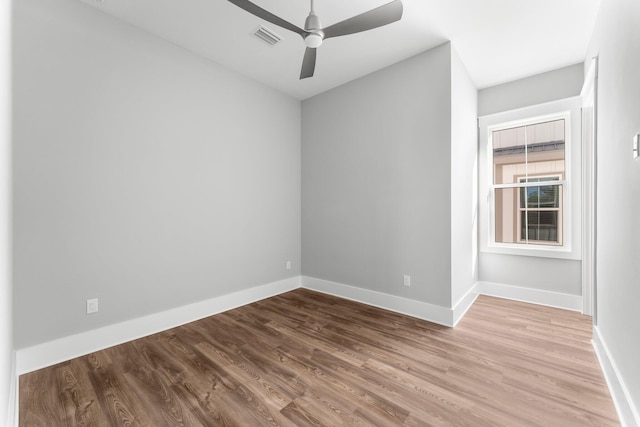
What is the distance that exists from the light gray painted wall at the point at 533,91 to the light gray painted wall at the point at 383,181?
4.66 ft

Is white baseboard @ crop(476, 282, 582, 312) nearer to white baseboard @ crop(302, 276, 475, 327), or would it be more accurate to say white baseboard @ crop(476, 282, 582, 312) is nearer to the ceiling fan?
white baseboard @ crop(302, 276, 475, 327)

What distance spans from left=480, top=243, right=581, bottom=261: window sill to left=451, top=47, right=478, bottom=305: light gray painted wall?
0.25 m

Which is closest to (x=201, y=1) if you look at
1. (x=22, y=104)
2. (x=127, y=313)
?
(x=22, y=104)

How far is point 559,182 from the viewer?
11.1ft

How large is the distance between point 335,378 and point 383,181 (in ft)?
7.43

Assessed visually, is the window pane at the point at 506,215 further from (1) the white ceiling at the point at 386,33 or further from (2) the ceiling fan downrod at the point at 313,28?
(2) the ceiling fan downrod at the point at 313,28

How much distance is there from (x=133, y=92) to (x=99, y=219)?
124 centimetres

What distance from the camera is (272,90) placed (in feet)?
12.9

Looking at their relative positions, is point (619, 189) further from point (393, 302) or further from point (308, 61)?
point (308, 61)

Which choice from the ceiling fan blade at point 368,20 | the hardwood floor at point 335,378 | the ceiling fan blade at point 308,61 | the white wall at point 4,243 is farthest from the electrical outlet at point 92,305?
the ceiling fan blade at point 368,20

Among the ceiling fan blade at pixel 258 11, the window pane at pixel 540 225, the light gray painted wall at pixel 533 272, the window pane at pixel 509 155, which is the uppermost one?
the ceiling fan blade at pixel 258 11

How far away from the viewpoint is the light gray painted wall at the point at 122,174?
209 cm

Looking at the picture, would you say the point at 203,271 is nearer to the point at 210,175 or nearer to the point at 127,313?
the point at 127,313

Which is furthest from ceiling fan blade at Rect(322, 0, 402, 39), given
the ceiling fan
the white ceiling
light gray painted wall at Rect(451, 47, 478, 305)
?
light gray painted wall at Rect(451, 47, 478, 305)
